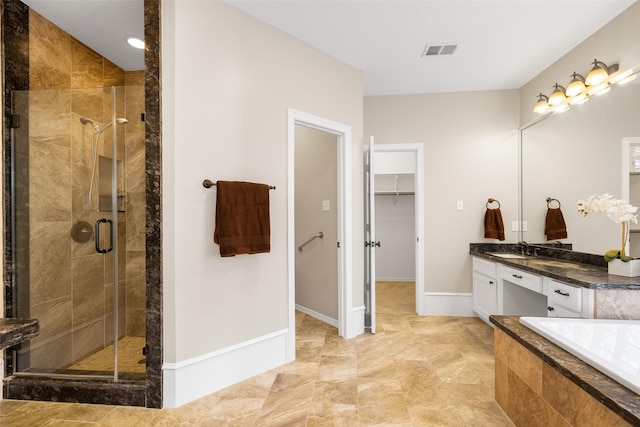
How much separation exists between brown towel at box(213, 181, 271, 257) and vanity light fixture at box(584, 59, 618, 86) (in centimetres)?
275

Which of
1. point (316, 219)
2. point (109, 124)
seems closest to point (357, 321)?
point (316, 219)

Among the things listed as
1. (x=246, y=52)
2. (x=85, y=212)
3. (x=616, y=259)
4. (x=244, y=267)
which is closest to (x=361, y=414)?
(x=244, y=267)

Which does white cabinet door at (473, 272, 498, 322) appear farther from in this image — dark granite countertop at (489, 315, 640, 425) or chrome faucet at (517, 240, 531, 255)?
Result: dark granite countertop at (489, 315, 640, 425)

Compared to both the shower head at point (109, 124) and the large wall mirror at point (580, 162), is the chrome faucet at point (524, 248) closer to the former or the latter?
the large wall mirror at point (580, 162)

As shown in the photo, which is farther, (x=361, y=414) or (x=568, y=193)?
(x=568, y=193)

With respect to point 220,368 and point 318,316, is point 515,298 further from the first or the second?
point 220,368

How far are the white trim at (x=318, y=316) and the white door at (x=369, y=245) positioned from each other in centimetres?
35

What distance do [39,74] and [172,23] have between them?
1.13 metres

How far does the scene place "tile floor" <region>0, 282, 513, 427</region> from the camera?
1693 mm

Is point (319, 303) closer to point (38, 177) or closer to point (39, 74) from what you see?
point (38, 177)

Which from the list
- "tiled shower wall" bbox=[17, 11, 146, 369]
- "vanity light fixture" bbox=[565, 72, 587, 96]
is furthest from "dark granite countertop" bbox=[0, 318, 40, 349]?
"vanity light fixture" bbox=[565, 72, 587, 96]

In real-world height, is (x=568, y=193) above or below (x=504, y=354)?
above

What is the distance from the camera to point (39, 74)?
2.12 meters

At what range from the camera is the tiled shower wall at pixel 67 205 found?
2010 millimetres
